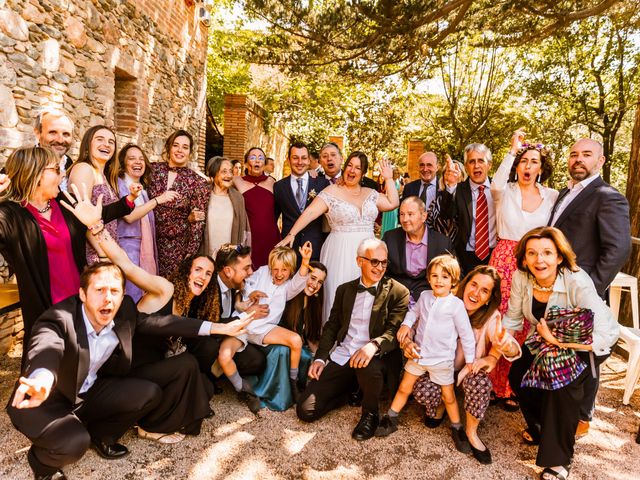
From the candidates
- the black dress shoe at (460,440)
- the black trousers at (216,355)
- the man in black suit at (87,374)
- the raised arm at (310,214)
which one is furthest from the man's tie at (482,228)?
the man in black suit at (87,374)

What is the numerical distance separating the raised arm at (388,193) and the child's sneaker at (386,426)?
1879 millimetres

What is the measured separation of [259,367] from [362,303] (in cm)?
96

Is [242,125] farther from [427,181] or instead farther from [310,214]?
[310,214]

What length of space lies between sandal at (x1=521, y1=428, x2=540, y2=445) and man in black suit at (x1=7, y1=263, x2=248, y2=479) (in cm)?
209

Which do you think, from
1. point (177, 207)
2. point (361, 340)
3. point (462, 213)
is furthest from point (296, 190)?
point (361, 340)

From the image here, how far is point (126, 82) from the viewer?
6352 mm

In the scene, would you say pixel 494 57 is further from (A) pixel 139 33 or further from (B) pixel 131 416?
(B) pixel 131 416

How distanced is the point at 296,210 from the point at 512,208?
208 centimetres

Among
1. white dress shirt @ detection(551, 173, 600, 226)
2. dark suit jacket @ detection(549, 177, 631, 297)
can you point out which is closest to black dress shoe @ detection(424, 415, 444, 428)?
dark suit jacket @ detection(549, 177, 631, 297)

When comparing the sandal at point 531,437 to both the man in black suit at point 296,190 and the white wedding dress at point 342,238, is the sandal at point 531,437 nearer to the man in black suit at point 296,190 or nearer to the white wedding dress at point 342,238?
the white wedding dress at point 342,238

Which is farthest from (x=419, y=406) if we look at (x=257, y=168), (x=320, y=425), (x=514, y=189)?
(x=257, y=168)

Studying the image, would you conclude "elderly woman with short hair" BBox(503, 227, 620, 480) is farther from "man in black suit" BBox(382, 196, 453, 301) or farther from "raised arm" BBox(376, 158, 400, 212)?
"raised arm" BBox(376, 158, 400, 212)

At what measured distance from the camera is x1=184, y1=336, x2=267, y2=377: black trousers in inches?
133

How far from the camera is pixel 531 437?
3.07m
